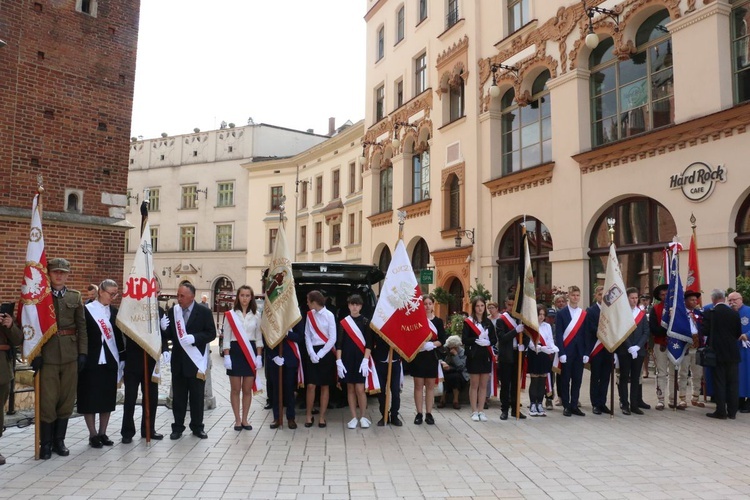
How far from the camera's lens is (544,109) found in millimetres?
18641

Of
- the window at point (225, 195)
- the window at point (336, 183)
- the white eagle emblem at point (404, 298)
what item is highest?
the window at point (225, 195)

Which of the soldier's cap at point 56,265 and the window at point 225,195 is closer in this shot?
the soldier's cap at point 56,265

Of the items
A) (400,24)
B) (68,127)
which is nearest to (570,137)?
(68,127)

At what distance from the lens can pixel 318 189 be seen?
1527 inches

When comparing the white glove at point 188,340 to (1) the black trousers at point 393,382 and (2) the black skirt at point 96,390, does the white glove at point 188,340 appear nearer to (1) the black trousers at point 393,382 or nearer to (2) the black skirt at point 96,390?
(2) the black skirt at point 96,390

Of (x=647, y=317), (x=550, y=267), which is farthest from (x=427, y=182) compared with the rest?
(x=647, y=317)

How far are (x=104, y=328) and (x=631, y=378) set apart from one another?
8.02 metres

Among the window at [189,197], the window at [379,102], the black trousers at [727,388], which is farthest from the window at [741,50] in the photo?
the window at [189,197]

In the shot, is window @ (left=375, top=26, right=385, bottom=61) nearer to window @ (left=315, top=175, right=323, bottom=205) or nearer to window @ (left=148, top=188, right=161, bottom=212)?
window @ (left=315, top=175, right=323, bottom=205)

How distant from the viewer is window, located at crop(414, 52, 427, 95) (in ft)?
83.9

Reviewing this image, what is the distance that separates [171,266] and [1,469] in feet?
146

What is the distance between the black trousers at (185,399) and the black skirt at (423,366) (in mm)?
2983

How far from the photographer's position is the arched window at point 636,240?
48.2 feet

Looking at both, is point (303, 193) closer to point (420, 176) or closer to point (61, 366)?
point (420, 176)
